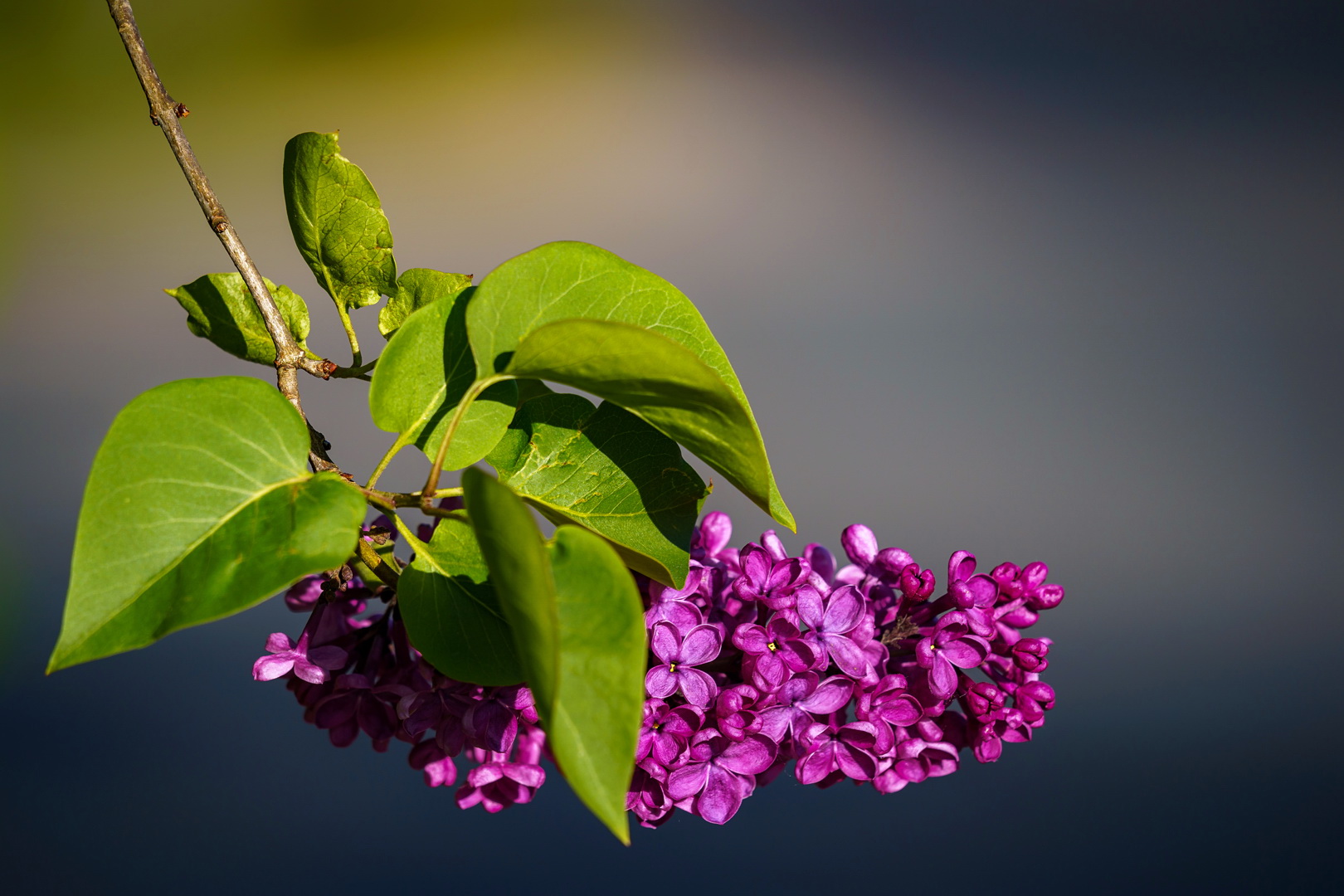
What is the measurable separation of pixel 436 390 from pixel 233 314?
0.28ft

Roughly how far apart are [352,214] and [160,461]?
4.5 inches

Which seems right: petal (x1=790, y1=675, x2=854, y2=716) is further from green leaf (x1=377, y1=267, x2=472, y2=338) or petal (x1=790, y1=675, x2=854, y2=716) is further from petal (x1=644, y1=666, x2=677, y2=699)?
green leaf (x1=377, y1=267, x2=472, y2=338)

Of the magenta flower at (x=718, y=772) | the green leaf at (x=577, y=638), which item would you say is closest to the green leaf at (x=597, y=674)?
the green leaf at (x=577, y=638)

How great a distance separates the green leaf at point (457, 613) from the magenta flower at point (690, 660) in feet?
0.16

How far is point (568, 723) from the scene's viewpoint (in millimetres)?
159

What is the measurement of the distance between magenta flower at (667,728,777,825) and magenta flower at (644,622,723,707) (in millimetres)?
13

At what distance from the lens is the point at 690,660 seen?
26 centimetres

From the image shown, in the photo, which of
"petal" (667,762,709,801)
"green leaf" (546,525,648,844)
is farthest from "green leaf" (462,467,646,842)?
"petal" (667,762,709,801)

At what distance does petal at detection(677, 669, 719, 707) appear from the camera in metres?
0.26

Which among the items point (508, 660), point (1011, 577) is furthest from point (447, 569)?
point (1011, 577)

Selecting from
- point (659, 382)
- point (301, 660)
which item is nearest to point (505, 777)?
point (301, 660)

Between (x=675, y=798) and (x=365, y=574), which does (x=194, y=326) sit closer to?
(x=365, y=574)

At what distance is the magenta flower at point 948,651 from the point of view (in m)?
0.28

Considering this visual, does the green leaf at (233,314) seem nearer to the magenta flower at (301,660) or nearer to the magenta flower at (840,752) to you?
the magenta flower at (301,660)
